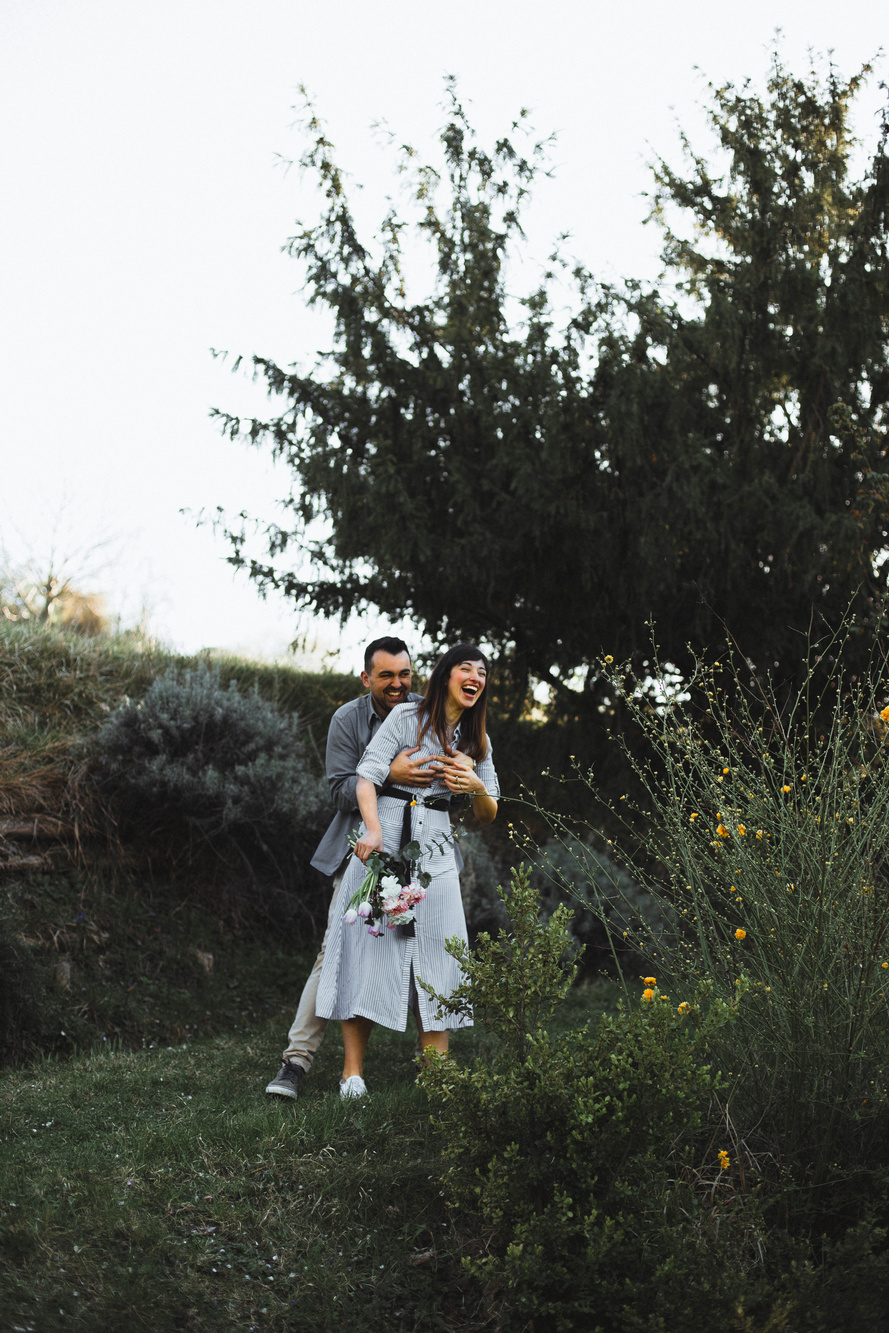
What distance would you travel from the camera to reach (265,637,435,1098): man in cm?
397

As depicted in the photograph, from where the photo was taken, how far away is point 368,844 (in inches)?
137

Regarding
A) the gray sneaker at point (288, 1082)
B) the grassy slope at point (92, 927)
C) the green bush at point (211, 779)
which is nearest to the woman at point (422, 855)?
the gray sneaker at point (288, 1082)

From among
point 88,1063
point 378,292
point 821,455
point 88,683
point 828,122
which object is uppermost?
point 828,122

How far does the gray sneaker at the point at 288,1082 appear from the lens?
3775 millimetres

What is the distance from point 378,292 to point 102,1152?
19.6 ft

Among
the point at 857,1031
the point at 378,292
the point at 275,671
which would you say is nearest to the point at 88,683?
the point at 275,671

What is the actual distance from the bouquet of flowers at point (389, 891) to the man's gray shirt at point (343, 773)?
50 cm

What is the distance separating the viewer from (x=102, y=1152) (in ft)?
10.2

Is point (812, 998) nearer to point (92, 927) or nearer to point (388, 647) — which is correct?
point (388, 647)

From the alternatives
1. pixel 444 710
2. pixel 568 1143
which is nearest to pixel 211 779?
pixel 444 710

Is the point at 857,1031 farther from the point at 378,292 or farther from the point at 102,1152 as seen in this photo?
the point at 378,292

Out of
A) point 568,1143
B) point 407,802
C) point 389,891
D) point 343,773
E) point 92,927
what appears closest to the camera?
point 568,1143

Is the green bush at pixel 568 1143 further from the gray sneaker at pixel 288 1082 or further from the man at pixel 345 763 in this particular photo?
the man at pixel 345 763

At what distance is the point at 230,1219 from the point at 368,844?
1268 millimetres
